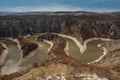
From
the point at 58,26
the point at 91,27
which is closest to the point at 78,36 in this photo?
the point at 91,27

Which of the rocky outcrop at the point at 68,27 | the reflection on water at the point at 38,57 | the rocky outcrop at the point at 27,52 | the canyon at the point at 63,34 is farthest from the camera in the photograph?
the rocky outcrop at the point at 68,27

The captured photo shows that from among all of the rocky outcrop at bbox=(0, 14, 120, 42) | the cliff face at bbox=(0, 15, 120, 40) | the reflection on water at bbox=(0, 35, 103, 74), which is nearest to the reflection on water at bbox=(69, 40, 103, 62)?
the reflection on water at bbox=(0, 35, 103, 74)

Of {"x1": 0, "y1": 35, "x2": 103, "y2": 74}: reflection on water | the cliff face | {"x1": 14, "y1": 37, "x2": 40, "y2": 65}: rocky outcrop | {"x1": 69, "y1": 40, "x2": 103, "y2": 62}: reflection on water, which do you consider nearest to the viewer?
{"x1": 0, "y1": 35, "x2": 103, "y2": 74}: reflection on water

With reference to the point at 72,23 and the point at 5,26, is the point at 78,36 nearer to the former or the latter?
the point at 72,23

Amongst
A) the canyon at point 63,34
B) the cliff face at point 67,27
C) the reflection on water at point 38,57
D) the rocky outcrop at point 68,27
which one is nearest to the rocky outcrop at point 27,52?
the canyon at point 63,34

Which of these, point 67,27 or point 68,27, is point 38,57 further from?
point 67,27

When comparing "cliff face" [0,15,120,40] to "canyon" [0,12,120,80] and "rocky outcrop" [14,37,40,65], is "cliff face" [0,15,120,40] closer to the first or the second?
"canyon" [0,12,120,80]

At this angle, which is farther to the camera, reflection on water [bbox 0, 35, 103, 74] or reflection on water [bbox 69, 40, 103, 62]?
reflection on water [bbox 69, 40, 103, 62]

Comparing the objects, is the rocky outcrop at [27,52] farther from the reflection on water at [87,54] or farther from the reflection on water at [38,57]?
the reflection on water at [87,54]

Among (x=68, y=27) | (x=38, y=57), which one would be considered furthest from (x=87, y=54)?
(x=68, y=27)
